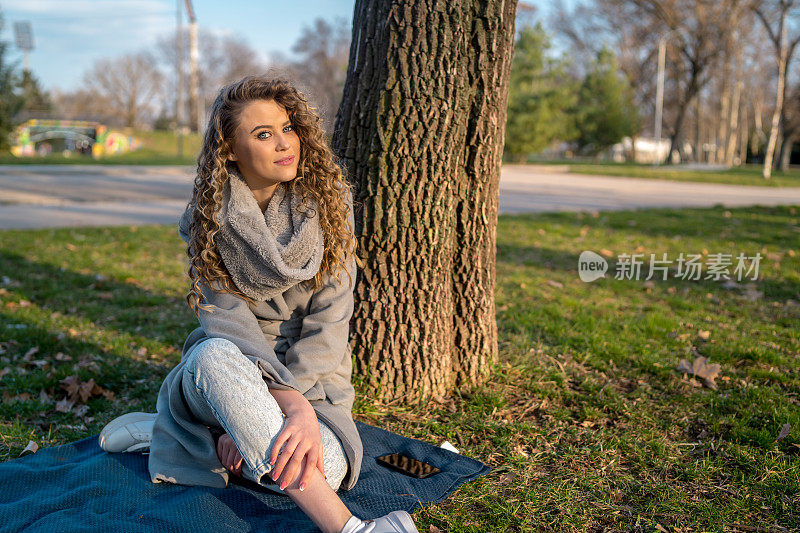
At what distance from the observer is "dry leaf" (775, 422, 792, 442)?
2816 millimetres

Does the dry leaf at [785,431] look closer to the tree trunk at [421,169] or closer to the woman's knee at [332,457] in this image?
the tree trunk at [421,169]

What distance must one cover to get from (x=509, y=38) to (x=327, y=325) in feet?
5.59

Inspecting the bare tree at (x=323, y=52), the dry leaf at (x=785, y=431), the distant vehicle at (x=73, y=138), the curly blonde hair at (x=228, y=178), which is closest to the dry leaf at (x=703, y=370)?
the dry leaf at (x=785, y=431)

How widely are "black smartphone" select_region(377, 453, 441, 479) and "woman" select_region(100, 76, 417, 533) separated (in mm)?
296

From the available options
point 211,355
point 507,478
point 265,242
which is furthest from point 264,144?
point 507,478

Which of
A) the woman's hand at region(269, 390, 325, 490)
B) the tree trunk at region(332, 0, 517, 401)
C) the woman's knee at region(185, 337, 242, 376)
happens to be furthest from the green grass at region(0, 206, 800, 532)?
the woman's knee at region(185, 337, 242, 376)

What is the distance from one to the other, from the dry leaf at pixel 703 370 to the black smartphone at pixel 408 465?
5.86 ft

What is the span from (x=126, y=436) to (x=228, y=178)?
1.22m

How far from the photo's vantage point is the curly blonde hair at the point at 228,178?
7.52 ft

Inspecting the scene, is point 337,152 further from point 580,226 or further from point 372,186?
point 580,226

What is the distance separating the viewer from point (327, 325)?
2391 millimetres

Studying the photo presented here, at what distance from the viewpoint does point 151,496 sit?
2.34m

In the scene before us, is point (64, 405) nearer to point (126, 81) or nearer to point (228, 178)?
point (228, 178)

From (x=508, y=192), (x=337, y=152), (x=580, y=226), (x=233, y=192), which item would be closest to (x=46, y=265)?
(x=337, y=152)
